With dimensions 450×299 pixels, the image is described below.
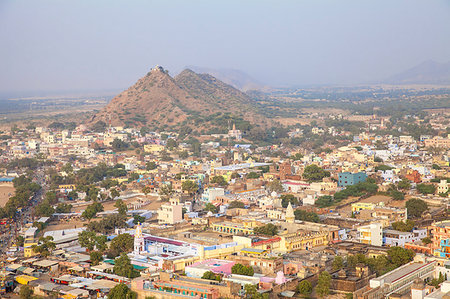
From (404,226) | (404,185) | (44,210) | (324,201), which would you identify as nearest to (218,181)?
(324,201)

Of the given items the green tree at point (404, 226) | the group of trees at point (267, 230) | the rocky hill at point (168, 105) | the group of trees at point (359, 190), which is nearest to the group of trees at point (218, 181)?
the group of trees at point (359, 190)

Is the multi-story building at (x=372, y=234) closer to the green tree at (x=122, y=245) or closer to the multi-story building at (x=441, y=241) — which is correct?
the multi-story building at (x=441, y=241)

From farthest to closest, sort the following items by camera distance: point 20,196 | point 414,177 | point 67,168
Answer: point 67,168 < point 414,177 < point 20,196

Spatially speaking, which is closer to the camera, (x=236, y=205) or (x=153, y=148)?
(x=236, y=205)

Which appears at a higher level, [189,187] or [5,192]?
[189,187]

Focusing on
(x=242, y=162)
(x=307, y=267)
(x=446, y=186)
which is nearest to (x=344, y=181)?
(x=446, y=186)

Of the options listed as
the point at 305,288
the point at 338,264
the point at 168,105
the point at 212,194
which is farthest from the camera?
the point at 168,105

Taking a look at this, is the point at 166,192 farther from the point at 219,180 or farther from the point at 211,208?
the point at 211,208

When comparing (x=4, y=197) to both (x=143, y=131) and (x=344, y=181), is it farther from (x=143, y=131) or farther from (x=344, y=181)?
(x=143, y=131)
